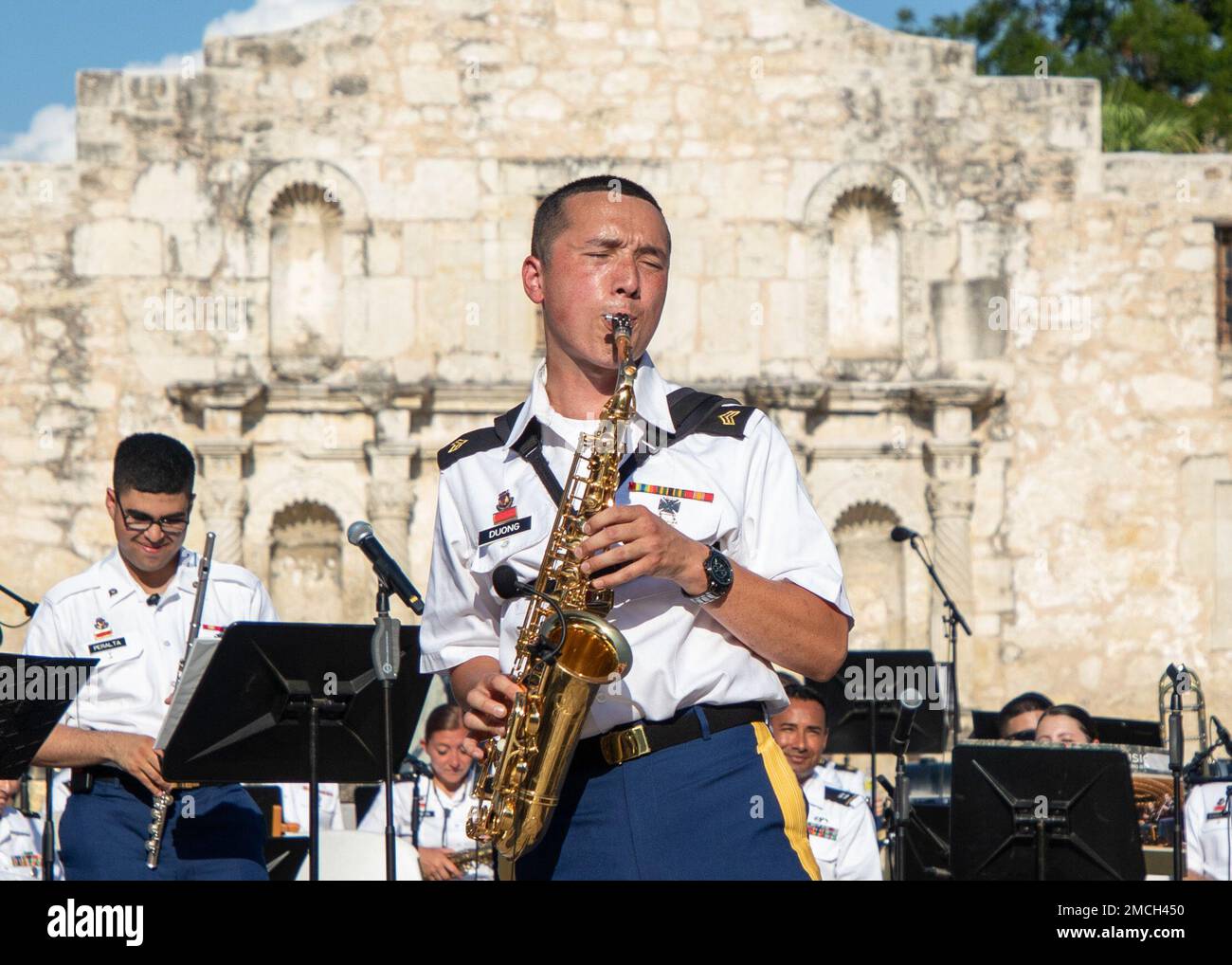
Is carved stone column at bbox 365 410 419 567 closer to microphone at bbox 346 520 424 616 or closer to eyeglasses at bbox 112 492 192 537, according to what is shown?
eyeglasses at bbox 112 492 192 537

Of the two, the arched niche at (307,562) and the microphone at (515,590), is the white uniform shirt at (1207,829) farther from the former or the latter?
the arched niche at (307,562)

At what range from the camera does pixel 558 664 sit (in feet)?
12.0

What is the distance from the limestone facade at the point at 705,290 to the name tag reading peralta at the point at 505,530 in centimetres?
1322

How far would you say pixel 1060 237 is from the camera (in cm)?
1748

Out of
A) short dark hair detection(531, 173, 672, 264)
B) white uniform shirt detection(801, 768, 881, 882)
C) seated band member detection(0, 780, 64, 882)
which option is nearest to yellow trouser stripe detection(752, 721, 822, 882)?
short dark hair detection(531, 173, 672, 264)

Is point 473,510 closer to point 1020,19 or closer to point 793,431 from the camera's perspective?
point 793,431

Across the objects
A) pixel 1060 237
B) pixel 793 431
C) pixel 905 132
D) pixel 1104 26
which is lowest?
pixel 793 431

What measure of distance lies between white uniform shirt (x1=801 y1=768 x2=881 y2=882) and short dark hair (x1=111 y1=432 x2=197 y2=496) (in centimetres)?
395

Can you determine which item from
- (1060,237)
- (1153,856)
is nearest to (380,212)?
(1060,237)

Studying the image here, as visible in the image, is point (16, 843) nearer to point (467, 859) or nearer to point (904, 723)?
point (467, 859)

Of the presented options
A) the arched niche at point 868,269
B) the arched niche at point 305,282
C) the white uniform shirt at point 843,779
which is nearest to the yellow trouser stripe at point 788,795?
the white uniform shirt at point 843,779

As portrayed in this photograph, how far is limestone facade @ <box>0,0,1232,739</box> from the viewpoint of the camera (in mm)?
17219

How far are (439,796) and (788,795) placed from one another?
6796mm

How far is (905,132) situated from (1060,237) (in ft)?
6.10
